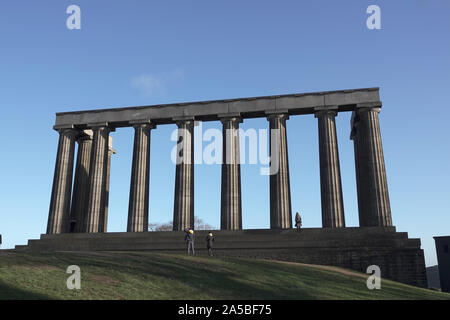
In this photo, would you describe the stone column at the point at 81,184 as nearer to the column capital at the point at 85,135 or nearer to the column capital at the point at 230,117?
the column capital at the point at 85,135

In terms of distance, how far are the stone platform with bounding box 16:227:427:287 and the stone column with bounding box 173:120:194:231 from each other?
3.47 metres

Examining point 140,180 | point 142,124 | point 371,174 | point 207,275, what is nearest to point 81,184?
point 140,180

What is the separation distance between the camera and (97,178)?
162ft

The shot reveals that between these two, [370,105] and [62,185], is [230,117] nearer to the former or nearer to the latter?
[370,105]

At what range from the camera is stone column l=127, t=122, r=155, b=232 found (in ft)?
152

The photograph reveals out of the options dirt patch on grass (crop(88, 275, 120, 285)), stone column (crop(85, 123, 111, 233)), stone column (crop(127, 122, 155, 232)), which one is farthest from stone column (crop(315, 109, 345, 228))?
dirt patch on grass (crop(88, 275, 120, 285))

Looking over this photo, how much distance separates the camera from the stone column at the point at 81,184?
5222 centimetres

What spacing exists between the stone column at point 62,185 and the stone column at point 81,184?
238 cm

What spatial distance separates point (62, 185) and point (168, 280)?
34.6 meters

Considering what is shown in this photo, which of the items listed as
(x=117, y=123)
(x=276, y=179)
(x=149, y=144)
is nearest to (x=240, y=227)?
(x=276, y=179)

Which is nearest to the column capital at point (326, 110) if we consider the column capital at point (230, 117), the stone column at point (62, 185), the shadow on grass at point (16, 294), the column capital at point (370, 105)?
the column capital at point (370, 105)

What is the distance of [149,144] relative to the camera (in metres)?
50.3
